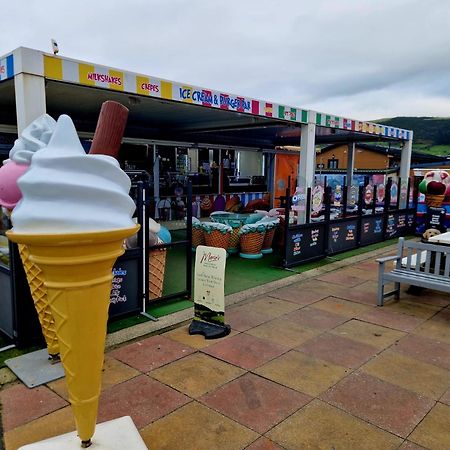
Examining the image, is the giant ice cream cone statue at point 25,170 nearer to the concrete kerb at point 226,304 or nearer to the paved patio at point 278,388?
the paved patio at point 278,388

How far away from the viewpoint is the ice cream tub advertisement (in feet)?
13.7

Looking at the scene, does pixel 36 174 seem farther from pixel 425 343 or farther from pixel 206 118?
pixel 206 118

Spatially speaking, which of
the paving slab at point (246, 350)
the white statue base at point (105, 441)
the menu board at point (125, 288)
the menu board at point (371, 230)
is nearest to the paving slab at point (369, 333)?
the paving slab at point (246, 350)

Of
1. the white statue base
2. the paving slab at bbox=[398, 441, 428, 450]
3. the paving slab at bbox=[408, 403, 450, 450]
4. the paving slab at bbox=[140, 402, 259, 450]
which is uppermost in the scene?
the white statue base

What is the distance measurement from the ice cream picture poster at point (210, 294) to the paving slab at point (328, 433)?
4.86 ft

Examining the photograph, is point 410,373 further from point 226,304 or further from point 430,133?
point 430,133

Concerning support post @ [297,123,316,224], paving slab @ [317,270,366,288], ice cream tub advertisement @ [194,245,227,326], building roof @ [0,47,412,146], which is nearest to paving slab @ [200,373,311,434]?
ice cream tub advertisement @ [194,245,227,326]

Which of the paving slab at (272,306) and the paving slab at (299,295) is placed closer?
the paving slab at (272,306)

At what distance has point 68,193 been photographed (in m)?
1.57

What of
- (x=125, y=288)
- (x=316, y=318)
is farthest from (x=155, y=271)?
(x=316, y=318)

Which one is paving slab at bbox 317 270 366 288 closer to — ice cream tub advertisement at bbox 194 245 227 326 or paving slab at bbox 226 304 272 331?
paving slab at bbox 226 304 272 331

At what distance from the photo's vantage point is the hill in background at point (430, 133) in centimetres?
4780

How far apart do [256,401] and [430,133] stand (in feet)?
189

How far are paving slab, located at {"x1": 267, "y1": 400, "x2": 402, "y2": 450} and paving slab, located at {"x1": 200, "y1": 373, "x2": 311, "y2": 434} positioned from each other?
9 cm
